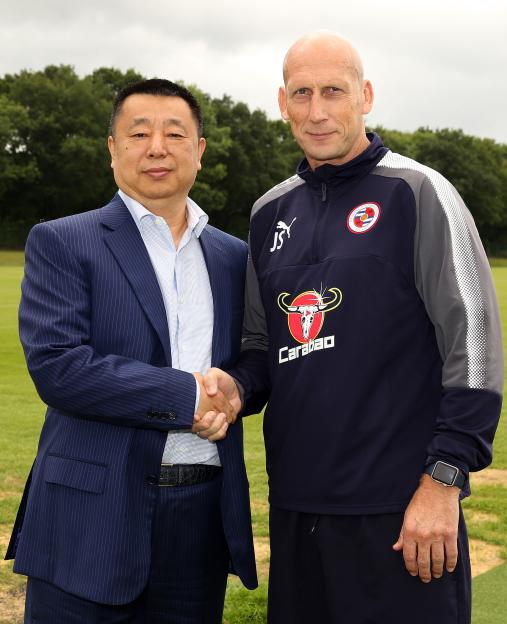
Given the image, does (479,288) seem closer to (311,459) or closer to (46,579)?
(311,459)

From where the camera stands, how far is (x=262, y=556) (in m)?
6.00

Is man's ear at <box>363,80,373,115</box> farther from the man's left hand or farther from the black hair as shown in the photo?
the man's left hand

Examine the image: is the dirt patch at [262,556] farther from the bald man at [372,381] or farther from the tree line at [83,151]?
the tree line at [83,151]

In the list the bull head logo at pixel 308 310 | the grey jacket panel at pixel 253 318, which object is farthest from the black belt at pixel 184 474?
the bull head logo at pixel 308 310

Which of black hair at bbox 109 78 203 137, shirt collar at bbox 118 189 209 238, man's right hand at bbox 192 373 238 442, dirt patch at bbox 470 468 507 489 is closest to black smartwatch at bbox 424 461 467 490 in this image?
man's right hand at bbox 192 373 238 442

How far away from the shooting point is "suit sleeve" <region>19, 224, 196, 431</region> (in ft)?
10.1

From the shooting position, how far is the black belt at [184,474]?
3.35 meters

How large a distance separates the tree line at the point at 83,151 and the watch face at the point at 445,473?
60979 millimetres

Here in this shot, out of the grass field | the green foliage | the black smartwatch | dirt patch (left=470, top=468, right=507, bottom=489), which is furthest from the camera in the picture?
the green foliage

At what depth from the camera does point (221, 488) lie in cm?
351

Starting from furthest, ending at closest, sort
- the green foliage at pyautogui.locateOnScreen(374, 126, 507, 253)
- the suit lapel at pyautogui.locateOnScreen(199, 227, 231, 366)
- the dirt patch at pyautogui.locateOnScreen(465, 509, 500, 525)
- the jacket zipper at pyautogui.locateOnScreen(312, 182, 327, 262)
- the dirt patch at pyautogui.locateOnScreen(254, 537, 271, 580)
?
the green foliage at pyautogui.locateOnScreen(374, 126, 507, 253) < the dirt patch at pyautogui.locateOnScreen(465, 509, 500, 525) < the dirt patch at pyautogui.locateOnScreen(254, 537, 271, 580) < the suit lapel at pyautogui.locateOnScreen(199, 227, 231, 366) < the jacket zipper at pyautogui.locateOnScreen(312, 182, 327, 262)

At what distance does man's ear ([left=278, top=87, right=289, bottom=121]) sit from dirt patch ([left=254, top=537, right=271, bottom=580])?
129 inches

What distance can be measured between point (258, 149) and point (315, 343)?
251 feet

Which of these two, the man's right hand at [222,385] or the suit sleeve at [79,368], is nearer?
the suit sleeve at [79,368]
